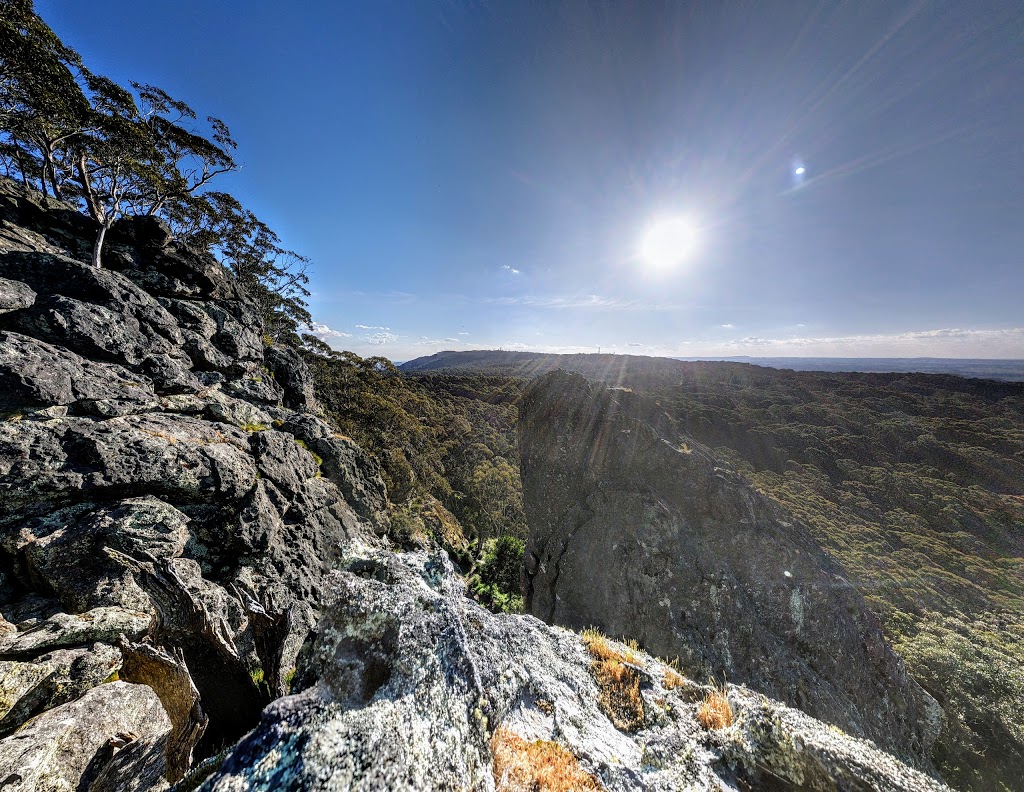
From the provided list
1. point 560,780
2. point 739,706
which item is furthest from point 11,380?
point 739,706

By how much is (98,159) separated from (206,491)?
19861 millimetres

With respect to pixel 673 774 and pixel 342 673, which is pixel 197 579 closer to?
pixel 342 673

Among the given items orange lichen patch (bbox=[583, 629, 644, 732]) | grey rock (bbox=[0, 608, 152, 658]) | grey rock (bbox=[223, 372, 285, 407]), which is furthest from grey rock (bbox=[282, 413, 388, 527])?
orange lichen patch (bbox=[583, 629, 644, 732])

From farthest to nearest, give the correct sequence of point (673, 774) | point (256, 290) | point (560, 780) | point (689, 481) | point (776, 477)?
point (776, 477) < point (256, 290) < point (689, 481) < point (673, 774) < point (560, 780)

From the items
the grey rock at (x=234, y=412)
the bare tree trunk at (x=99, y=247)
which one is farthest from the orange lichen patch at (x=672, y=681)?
the bare tree trunk at (x=99, y=247)

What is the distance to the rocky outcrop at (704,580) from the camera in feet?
29.6

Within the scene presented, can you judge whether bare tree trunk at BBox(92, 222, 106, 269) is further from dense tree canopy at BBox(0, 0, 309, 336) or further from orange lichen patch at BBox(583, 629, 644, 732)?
orange lichen patch at BBox(583, 629, 644, 732)

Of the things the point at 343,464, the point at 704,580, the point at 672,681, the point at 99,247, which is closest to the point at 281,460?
the point at 343,464

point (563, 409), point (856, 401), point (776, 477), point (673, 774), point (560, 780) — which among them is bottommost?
point (776, 477)

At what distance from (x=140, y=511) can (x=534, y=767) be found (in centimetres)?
944

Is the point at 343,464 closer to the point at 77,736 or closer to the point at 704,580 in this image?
the point at 77,736

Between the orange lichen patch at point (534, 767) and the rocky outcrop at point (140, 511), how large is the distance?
11.6ft

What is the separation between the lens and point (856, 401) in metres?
64.0

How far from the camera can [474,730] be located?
3195 millimetres
